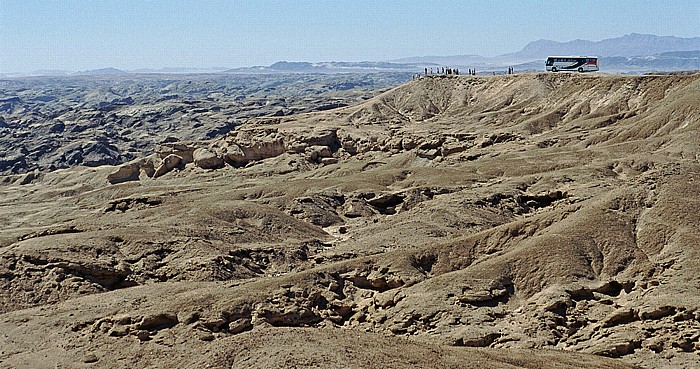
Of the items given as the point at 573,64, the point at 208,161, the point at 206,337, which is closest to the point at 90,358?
the point at 206,337

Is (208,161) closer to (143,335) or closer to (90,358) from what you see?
(143,335)

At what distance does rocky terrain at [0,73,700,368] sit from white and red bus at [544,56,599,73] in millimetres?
17031

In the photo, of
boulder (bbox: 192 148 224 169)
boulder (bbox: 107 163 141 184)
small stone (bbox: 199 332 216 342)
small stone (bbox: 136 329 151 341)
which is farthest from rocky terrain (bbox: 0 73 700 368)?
boulder (bbox: 107 163 141 184)

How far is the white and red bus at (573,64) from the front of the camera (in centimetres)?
6512

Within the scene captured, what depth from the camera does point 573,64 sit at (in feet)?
216

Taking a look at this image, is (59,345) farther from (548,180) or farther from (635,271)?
(548,180)

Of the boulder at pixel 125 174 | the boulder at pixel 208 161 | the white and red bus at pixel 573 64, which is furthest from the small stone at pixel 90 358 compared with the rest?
Answer: the white and red bus at pixel 573 64

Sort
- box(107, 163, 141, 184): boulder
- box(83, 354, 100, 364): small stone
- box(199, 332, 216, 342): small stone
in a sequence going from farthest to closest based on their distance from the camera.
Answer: box(107, 163, 141, 184): boulder, box(199, 332, 216, 342): small stone, box(83, 354, 100, 364): small stone

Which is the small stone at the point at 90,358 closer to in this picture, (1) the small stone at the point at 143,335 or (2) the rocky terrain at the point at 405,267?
(2) the rocky terrain at the point at 405,267

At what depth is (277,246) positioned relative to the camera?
30.5 metres

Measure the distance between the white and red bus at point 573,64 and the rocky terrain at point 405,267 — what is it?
1703 centimetres

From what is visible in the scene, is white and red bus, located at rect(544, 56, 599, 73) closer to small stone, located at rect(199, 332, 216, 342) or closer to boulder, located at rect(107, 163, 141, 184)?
boulder, located at rect(107, 163, 141, 184)

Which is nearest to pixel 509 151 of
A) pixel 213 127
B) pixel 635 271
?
pixel 635 271

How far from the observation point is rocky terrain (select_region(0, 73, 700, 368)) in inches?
757
